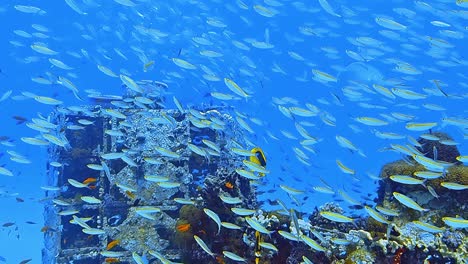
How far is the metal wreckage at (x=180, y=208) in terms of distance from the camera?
7574mm

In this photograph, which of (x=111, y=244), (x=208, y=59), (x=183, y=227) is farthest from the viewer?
(x=208, y=59)

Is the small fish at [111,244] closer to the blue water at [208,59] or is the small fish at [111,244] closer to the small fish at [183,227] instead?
the small fish at [183,227]

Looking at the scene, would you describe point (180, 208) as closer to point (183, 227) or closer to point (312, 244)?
point (183, 227)

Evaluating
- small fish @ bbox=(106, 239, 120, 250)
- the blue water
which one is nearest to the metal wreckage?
small fish @ bbox=(106, 239, 120, 250)

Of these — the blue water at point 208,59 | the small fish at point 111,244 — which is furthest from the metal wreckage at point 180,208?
the blue water at point 208,59

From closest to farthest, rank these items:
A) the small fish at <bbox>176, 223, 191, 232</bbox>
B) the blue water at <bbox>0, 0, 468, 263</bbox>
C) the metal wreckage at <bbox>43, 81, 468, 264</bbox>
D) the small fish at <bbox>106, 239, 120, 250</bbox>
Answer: the metal wreckage at <bbox>43, 81, 468, 264</bbox>
the small fish at <bbox>176, 223, 191, 232</bbox>
the small fish at <bbox>106, 239, 120, 250</bbox>
the blue water at <bbox>0, 0, 468, 263</bbox>

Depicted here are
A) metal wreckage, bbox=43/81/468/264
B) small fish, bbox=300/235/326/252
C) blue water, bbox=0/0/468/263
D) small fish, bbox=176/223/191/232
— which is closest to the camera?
small fish, bbox=300/235/326/252

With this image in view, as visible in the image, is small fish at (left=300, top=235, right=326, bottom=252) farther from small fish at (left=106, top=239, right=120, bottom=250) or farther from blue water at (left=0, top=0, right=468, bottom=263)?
blue water at (left=0, top=0, right=468, bottom=263)

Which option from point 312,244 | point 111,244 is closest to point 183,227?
point 111,244

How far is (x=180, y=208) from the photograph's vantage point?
10.7 m

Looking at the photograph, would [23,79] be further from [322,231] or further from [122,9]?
[322,231]

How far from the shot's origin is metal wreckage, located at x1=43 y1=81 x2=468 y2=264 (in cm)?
757

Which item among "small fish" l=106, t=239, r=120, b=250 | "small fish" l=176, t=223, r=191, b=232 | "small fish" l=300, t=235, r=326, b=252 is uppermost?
"small fish" l=300, t=235, r=326, b=252

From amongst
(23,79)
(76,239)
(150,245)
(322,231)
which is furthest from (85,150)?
(23,79)
